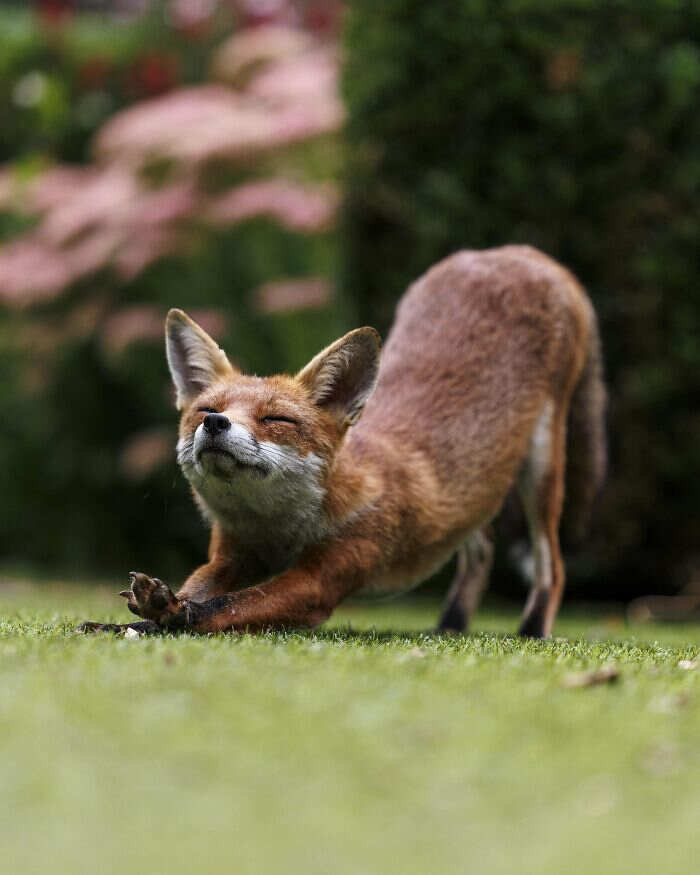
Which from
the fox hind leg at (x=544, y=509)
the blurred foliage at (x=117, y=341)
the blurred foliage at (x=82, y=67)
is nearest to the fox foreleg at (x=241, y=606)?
the fox hind leg at (x=544, y=509)

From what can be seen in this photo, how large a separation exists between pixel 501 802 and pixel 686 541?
5766mm

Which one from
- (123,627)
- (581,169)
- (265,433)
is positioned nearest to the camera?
(123,627)

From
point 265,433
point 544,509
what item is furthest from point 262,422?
point 544,509

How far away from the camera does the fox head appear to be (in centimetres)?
388

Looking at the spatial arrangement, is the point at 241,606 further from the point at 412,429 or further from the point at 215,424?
the point at 412,429

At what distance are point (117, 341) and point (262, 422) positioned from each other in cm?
496

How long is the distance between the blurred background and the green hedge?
0.04ft

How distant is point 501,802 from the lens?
1919mm

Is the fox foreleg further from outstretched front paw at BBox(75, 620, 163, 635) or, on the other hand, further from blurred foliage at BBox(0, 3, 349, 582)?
blurred foliage at BBox(0, 3, 349, 582)

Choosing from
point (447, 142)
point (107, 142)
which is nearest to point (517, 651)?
point (447, 142)

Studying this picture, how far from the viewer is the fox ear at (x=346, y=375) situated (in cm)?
427

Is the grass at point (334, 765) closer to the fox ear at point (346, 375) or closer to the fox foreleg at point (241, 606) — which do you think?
the fox foreleg at point (241, 606)

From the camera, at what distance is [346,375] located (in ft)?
14.2

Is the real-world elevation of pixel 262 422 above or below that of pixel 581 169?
below
